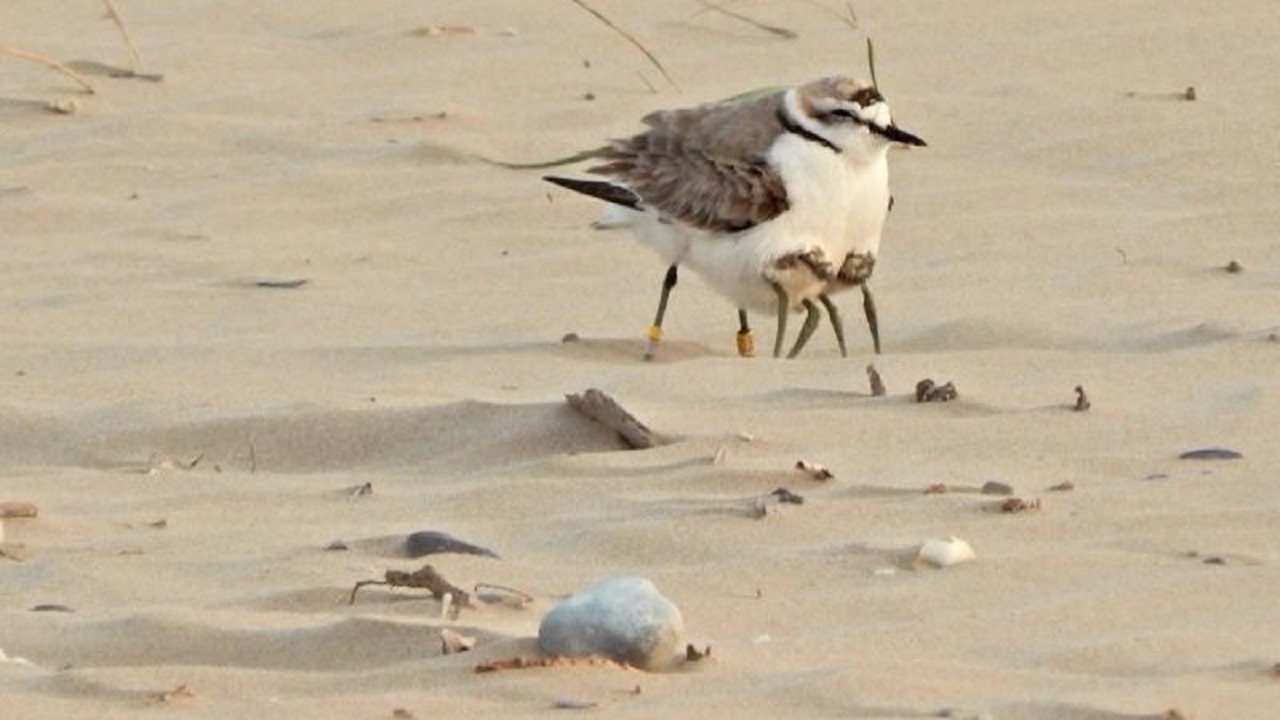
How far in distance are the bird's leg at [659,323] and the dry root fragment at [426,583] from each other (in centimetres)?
273

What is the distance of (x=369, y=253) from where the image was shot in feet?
30.5

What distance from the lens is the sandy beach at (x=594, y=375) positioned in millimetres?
4566

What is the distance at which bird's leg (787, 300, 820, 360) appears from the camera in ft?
25.9

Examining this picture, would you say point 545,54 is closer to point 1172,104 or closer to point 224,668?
point 1172,104

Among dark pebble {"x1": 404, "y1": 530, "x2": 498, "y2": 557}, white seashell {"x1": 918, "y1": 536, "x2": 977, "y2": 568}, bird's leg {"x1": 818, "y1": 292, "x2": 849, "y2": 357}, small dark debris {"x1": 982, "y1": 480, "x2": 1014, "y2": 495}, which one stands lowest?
bird's leg {"x1": 818, "y1": 292, "x2": 849, "y2": 357}

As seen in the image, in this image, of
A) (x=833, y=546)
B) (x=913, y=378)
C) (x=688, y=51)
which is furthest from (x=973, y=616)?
(x=688, y=51)

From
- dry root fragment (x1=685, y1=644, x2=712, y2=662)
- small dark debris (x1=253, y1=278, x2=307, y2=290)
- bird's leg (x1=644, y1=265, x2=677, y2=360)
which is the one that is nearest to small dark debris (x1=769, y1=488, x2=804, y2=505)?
dry root fragment (x1=685, y1=644, x2=712, y2=662)

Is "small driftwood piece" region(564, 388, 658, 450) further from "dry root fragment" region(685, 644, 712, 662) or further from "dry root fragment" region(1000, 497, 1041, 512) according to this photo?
"dry root fragment" region(685, 644, 712, 662)

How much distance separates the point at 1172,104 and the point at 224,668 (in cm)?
626

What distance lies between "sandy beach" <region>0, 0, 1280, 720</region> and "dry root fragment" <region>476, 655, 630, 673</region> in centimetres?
2

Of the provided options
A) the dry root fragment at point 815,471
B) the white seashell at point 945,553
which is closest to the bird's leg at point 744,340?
the dry root fragment at point 815,471

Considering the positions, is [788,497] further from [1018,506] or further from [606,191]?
[606,191]

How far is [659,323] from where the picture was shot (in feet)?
26.0

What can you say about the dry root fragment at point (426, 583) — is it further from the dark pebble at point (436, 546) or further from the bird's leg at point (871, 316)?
the bird's leg at point (871, 316)
